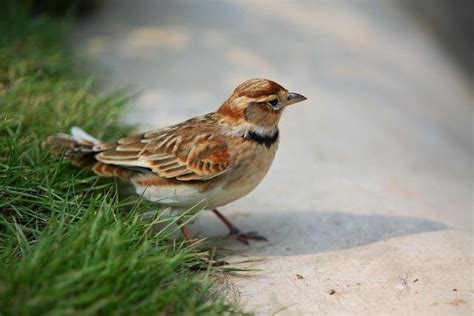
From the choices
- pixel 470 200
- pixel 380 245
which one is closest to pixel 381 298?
pixel 380 245

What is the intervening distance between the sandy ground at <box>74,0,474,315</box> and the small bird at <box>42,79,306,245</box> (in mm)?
566

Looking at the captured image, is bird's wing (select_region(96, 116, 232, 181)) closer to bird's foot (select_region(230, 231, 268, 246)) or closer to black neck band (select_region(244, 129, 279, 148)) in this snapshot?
black neck band (select_region(244, 129, 279, 148))

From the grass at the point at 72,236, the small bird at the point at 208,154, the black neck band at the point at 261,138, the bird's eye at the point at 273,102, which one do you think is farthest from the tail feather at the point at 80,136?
the bird's eye at the point at 273,102

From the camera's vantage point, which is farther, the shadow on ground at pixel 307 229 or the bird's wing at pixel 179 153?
the shadow on ground at pixel 307 229

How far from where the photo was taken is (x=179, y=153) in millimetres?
5582

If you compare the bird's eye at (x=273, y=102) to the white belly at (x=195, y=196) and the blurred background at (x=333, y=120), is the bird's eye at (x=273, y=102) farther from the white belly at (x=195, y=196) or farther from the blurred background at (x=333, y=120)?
the blurred background at (x=333, y=120)

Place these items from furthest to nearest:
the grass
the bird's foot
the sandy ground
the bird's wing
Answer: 1. the bird's foot
2. the bird's wing
3. the sandy ground
4. the grass

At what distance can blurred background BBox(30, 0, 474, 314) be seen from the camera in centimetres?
521

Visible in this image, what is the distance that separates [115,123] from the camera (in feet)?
22.7

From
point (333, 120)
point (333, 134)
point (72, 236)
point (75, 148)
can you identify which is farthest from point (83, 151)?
point (333, 120)

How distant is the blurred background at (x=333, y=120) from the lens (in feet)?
17.1

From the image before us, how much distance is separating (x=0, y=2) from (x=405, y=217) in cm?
528

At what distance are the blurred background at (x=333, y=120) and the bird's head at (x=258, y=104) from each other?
3.03ft

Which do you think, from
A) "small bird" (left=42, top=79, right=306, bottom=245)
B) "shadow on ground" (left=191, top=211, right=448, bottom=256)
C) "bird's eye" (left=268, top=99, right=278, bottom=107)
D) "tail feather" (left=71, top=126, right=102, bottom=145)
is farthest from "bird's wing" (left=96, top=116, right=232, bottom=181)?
"shadow on ground" (left=191, top=211, right=448, bottom=256)
